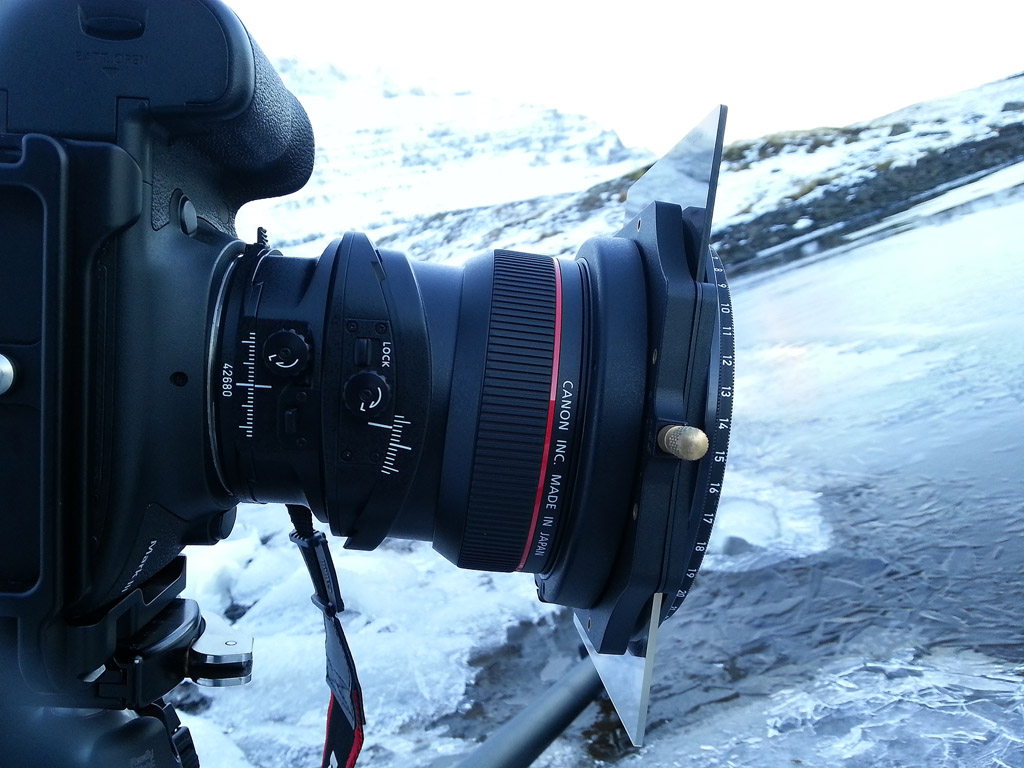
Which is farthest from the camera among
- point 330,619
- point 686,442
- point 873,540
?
point 873,540

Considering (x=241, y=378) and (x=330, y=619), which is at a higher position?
(x=241, y=378)

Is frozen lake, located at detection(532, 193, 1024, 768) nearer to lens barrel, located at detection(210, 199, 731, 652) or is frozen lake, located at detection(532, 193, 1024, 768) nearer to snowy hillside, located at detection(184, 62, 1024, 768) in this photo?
snowy hillside, located at detection(184, 62, 1024, 768)

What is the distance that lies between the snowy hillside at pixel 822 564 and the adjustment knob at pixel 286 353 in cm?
29

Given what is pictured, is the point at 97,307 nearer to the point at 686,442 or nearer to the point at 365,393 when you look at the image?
the point at 365,393

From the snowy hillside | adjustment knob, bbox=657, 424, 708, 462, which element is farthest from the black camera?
the snowy hillside

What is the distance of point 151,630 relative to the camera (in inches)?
20.8

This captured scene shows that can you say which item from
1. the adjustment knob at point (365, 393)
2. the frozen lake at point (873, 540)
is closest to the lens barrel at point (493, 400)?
the adjustment knob at point (365, 393)

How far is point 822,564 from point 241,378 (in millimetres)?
582

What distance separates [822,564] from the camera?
747 millimetres

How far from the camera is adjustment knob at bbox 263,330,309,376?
46cm

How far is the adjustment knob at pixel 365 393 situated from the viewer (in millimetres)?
456

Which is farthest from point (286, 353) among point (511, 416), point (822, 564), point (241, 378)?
point (822, 564)

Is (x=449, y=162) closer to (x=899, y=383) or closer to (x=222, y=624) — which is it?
(x=899, y=383)

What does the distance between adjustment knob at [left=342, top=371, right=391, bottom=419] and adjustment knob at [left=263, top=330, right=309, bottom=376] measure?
0.03 metres
